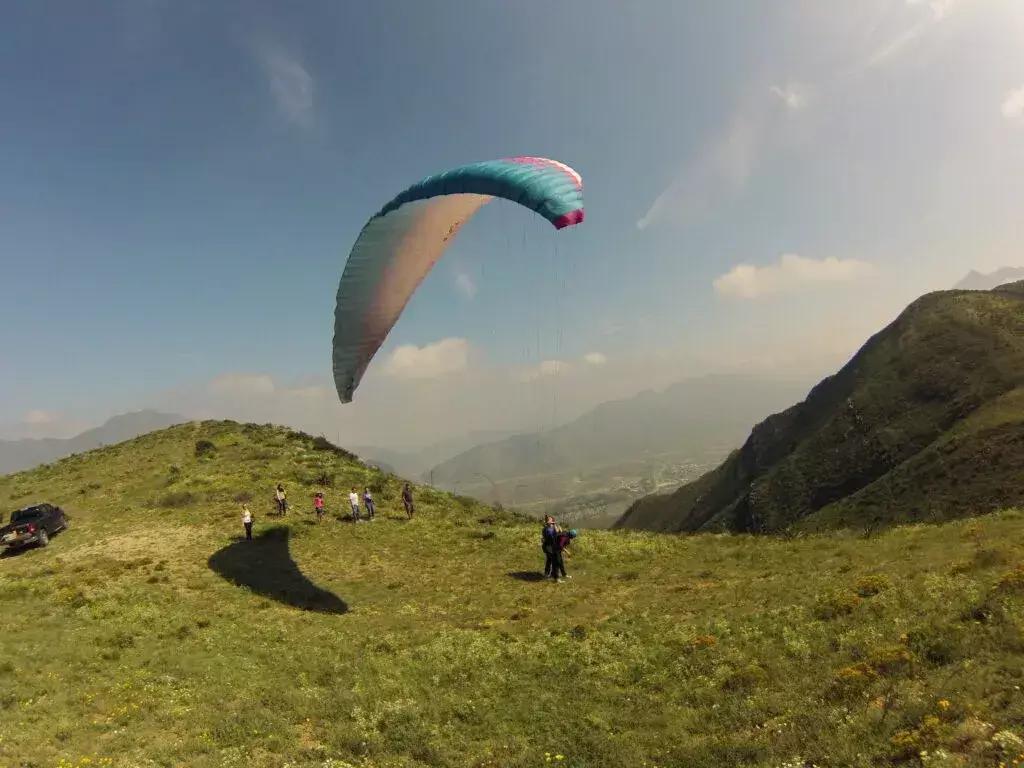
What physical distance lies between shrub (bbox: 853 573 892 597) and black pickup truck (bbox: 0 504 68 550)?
107 feet

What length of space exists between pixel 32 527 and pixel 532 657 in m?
25.6

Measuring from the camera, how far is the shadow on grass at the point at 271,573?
18812 millimetres

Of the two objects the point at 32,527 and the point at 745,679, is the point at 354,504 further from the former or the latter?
the point at 745,679

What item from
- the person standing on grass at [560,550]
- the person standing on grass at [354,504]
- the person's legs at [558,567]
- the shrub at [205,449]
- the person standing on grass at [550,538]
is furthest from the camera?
the shrub at [205,449]

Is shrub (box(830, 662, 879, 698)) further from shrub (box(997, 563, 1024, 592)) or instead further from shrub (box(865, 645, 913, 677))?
shrub (box(997, 563, 1024, 592))

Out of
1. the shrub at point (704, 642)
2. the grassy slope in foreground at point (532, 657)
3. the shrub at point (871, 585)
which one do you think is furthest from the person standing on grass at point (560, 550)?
the shrub at point (871, 585)

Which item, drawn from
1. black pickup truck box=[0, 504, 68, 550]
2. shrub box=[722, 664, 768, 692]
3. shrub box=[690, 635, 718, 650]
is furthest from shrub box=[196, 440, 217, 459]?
shrub box=[722, 664, 768, 692]

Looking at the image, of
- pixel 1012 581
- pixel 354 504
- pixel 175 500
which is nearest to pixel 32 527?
pixel 175 500

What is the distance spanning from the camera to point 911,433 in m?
81.9

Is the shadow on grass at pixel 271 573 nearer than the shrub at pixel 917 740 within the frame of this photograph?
No

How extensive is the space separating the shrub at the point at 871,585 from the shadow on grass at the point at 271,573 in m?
14.9

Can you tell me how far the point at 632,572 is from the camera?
20.9m

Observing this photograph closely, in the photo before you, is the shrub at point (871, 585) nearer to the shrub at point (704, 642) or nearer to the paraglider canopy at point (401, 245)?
the shrub at point (704, 642)

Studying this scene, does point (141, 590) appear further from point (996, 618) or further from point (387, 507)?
point (996, 618)
